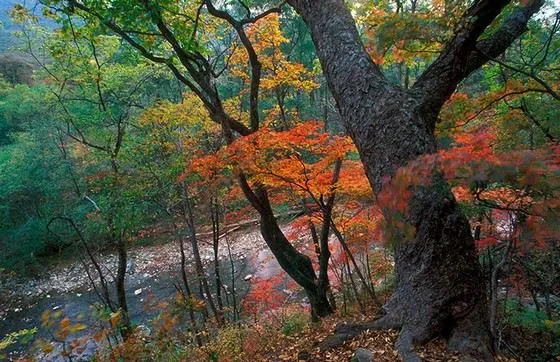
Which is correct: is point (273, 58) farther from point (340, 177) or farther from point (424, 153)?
point (424, 153)

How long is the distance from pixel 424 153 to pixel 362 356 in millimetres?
1588

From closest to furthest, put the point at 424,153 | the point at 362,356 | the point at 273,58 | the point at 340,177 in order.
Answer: the point at 424,153, the point at 362,356, the point at 340,177, the point at 273,58

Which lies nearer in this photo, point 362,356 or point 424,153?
point 424,153

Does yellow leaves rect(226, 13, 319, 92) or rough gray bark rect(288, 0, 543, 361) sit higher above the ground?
yellow leaves rect(226, 13, 319, 92)

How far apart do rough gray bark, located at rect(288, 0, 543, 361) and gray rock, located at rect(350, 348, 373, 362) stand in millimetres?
262

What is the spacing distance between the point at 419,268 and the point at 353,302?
18.5 ft

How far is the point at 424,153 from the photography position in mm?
2637

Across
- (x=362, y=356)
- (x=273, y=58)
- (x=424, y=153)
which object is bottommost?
(x=362, y=356)

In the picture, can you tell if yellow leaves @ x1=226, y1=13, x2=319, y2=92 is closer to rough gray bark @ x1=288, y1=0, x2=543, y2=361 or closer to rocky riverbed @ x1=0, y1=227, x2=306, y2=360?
rough gray bark @ x1=288, y1=0, x2=543, y2=361

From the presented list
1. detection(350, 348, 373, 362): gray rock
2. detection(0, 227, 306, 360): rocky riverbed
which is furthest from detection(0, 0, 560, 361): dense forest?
detection(0, 227, 306, 360): rocky riverbed

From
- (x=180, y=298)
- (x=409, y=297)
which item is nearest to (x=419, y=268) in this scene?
(x=409, y=297)

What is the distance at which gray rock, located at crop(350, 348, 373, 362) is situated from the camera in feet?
9.07

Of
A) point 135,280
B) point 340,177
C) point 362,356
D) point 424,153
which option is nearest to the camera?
point 424,153

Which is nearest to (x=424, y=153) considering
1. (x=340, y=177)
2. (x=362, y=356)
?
(x=362, y=356)
